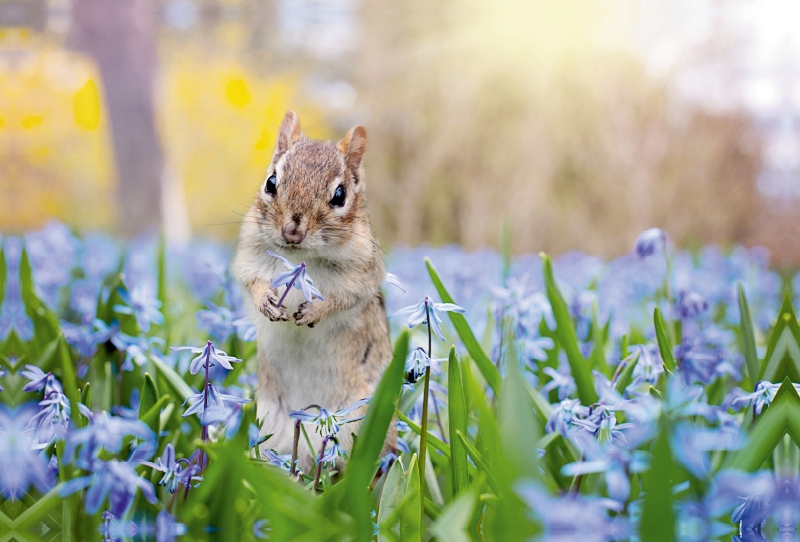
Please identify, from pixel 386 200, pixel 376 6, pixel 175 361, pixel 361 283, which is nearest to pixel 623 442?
pixel 361 283

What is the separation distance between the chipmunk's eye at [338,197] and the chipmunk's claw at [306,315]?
1.26 ft

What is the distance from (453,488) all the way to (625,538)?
0.47 m

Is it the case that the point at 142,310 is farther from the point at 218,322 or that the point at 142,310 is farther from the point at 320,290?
the point at 320,290

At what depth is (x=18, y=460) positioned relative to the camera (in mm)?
1269

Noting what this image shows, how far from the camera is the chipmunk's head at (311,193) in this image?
1819 millimetres

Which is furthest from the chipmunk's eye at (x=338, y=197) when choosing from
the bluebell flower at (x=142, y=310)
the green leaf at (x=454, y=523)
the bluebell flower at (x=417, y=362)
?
the green leaf at (x=454, y=523)

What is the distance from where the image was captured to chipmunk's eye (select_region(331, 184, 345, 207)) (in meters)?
1.94

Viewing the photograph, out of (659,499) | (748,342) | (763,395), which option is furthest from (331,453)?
(748,342)

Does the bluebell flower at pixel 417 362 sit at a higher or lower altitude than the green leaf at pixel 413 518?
higher

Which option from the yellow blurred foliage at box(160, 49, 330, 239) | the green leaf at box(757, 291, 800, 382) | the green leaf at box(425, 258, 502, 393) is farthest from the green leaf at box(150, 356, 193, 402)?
the yellow blurred foliage at box(160, 49, 330, 239)

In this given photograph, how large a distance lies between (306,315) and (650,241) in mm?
1332

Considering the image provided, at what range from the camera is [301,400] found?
6.09 feet

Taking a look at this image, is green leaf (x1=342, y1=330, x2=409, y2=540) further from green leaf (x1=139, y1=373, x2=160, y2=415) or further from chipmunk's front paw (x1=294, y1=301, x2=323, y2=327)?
green leaf (x1=139, y1=373, x2=160, y2=415)

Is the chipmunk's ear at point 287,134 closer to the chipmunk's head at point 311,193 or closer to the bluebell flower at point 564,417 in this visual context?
the chipmunk's head at point 311,193
